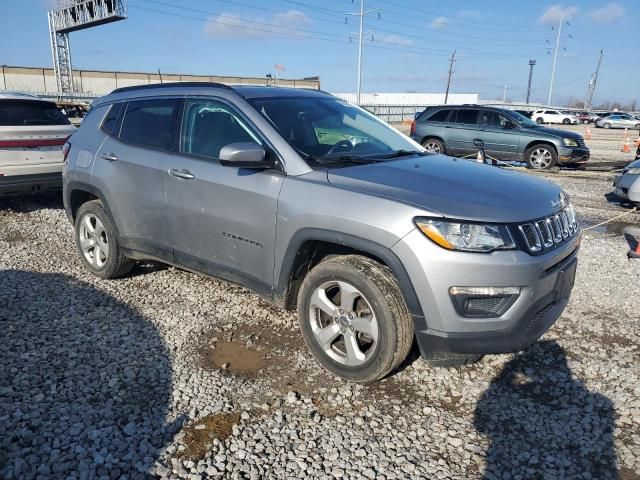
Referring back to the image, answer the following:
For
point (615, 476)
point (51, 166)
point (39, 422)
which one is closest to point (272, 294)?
point (39, 422)

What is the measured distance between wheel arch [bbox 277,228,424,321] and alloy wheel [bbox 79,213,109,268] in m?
2.29

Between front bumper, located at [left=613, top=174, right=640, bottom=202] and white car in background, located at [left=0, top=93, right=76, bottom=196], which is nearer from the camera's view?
white car in background, located at [left=0, top=93, right=76, bottom=196]

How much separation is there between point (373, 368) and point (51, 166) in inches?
241

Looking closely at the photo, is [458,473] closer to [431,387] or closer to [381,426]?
[381,426]

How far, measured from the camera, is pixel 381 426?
282 centimetres

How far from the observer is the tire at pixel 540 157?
41.9ft

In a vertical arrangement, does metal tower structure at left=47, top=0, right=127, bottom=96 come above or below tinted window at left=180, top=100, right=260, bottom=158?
above

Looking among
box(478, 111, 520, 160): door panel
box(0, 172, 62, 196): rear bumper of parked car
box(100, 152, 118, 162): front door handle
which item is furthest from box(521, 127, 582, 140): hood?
box(100, 152, 118, 162): front door handle

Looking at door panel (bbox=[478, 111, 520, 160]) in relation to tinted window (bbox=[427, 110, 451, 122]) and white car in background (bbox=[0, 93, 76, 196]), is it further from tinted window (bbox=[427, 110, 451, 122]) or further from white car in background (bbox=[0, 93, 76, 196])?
white car in background (bbox=[0, 93, 76, 196])

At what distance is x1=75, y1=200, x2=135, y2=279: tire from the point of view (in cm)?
469

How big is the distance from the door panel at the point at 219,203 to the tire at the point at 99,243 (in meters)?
0.96

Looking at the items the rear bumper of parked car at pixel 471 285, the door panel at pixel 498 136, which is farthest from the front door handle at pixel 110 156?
the door panel at pixel 498 136

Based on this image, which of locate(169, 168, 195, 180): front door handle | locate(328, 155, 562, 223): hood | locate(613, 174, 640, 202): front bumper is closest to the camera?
locate(328, 155, 562, 223): hood

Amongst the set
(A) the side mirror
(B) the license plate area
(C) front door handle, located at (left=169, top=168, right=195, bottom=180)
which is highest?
(A) the side mirror
